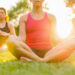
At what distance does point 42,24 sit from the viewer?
5.74 meters

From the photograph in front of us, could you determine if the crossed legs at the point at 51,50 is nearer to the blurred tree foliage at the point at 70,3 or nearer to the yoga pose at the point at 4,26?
the yoga pose at the point at 4,26

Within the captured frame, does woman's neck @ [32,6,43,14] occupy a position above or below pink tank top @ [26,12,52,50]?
above

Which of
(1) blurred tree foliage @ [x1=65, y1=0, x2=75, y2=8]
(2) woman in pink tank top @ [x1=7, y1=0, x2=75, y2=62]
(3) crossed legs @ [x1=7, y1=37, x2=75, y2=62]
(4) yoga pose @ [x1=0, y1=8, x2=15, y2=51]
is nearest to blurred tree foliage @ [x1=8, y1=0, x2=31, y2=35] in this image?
(1) blurred tree foliage @ [x1=65, y1=0, x2=75, y2=8]

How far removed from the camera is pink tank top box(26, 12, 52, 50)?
5.74 meters

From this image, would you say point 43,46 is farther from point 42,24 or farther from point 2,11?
point 2,11

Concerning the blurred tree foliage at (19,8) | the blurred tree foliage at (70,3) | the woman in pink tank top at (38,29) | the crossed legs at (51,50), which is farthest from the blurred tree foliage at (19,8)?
the crossed legs at (51,50)

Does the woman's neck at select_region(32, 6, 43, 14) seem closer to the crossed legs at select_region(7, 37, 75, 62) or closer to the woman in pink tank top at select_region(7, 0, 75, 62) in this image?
the woman in pink tank top at select_region(7, 0, 75, 62)

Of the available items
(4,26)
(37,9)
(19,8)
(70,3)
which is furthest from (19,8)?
(37,9)

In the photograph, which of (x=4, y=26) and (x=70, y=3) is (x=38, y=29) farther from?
(x=70, y=3)

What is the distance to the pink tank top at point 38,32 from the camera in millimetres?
5738

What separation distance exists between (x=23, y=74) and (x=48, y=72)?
1.43ft

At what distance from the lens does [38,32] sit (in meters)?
5.75

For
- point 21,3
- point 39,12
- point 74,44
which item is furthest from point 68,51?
point 21,3

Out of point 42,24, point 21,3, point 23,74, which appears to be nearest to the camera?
point 23,74
